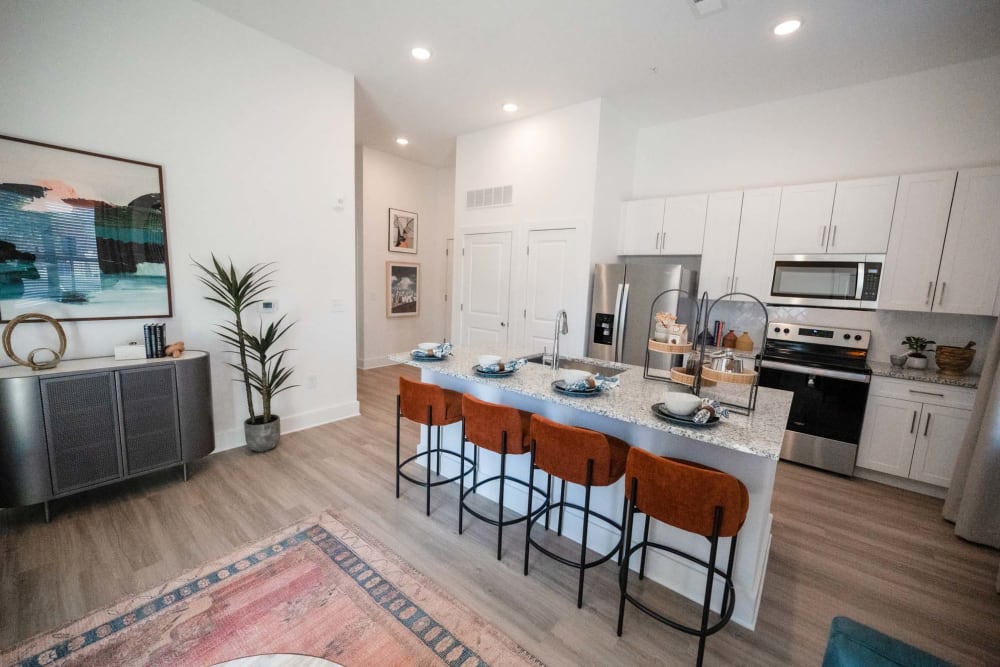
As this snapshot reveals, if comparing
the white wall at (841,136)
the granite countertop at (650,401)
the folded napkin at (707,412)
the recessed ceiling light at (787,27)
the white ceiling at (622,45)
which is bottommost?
the granite countertop at (650,401)

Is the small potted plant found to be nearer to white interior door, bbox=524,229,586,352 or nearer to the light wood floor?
the light wood floor

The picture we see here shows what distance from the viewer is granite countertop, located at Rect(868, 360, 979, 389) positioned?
2.87 m

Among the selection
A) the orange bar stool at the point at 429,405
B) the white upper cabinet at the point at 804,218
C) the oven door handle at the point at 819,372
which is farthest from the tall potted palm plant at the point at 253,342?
the white upper cabinet at the point at 804,218

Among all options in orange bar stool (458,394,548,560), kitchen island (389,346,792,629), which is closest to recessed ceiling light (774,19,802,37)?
kitchen island (389,346,792,629)

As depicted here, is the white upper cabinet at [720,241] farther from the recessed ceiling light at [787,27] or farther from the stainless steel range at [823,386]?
the recessed ceiling light at [787,27]

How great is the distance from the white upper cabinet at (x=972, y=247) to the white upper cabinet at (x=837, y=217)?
1.25 ft

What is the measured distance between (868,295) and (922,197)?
0.83 meters

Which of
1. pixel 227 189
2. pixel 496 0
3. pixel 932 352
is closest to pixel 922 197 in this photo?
pixel 932 352

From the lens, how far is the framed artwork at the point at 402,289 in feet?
21.1

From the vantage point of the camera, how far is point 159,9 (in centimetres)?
274

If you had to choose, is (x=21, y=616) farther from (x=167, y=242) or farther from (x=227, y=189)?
(x=227, y=189)

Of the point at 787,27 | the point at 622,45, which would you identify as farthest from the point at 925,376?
the point at 622,45

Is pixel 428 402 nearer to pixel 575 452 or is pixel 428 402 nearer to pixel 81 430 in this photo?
pixel 575 452

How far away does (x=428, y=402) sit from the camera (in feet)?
8.05
